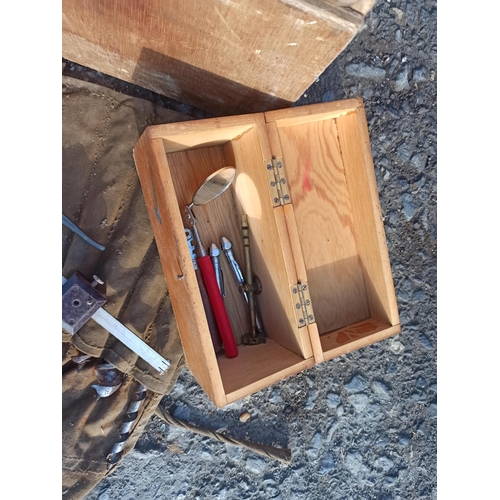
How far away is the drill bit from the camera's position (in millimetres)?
1523

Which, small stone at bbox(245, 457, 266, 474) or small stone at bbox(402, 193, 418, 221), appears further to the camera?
small stone at bbox(402, 193, 418, 221)

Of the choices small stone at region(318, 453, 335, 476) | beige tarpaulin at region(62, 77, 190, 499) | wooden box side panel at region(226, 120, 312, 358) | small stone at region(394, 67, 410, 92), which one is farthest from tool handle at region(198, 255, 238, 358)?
small stone at region(394, 67, 410, 92)

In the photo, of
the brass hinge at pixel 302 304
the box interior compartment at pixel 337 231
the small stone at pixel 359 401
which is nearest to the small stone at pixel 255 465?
the small stone at pixel 359 401

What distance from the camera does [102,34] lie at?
1185 mm

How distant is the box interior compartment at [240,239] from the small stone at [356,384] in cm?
55

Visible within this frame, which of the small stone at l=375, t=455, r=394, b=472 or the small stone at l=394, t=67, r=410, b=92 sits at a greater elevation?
the small stone at l=394, t=67, r=410, b=92

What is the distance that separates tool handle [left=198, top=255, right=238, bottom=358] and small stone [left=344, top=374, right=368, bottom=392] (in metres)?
0.67

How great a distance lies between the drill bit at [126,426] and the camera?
1.52 metres

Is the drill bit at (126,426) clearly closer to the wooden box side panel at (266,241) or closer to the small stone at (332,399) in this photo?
the wooden box side panel at (266,241)

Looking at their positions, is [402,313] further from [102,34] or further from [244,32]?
[102,34]

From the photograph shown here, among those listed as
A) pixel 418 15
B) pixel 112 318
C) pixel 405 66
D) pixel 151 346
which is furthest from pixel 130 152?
pixel 418 15

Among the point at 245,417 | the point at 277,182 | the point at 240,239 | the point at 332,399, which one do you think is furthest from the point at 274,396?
the point at 277,182

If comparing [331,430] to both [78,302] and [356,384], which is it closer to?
[356,384]

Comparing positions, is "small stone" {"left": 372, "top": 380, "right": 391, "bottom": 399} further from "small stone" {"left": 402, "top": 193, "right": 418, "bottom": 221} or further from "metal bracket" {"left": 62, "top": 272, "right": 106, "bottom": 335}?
"metal bracket" {"left": 62, "top": 272, "right": 106, "bottom": 335}
